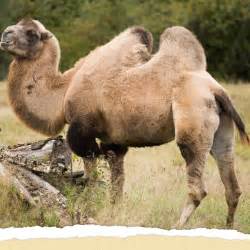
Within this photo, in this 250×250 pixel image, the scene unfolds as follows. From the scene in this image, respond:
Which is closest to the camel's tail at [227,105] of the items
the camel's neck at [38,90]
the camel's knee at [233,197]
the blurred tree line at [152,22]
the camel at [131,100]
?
the camel at [131,100]

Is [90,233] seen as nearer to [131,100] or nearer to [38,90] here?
[131,100]

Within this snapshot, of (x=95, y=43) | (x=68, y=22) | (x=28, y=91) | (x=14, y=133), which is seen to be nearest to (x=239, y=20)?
(x=95, y=43)

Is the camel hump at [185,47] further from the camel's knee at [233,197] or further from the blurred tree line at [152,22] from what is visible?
the blurred tree line at [152,22]

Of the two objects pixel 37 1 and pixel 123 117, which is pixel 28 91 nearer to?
pixel 123 117

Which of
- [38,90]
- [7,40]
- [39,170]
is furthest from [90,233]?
[7,40]

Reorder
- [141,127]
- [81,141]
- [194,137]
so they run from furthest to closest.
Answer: [81,141], [141,127], [194,137]

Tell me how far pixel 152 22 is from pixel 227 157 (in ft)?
117

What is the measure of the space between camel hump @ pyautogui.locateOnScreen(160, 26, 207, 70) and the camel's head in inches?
60.8

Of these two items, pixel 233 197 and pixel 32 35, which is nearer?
pixel 233 197

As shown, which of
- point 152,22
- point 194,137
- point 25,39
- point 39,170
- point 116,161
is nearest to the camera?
point 194,137

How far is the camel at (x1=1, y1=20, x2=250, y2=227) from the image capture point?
8.98 metres

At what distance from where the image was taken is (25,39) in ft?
34.4

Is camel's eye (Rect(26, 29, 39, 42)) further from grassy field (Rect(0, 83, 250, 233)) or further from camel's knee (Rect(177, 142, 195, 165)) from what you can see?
camel's knee (Rect(177, 142, 195, 165))

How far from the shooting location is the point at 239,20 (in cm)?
4178
